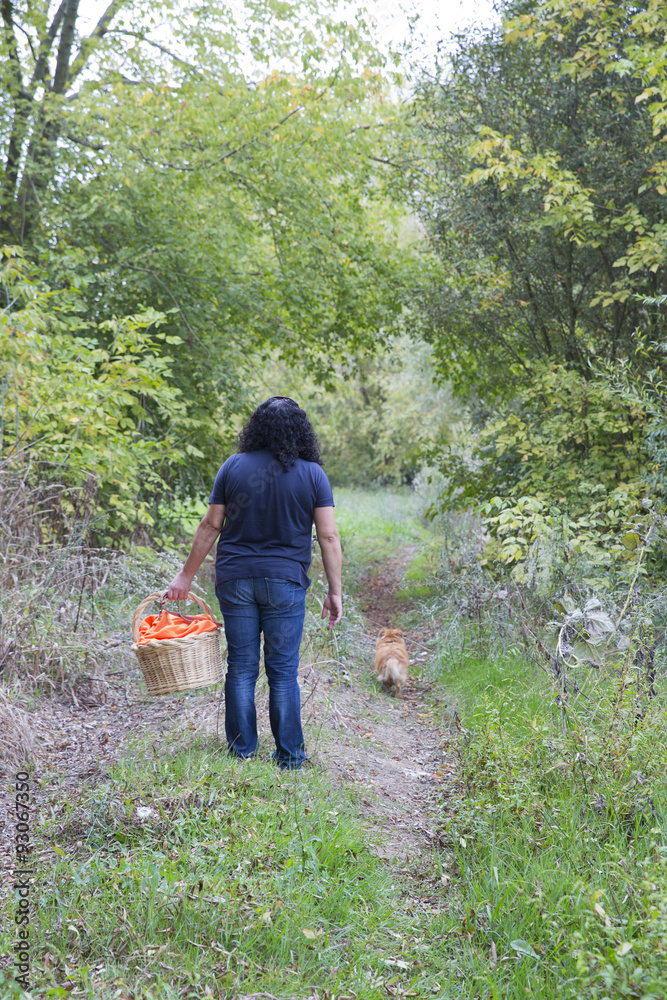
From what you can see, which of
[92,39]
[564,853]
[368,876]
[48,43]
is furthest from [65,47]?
[564,853]

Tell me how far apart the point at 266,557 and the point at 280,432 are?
648 millimetres

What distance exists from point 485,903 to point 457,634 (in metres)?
3.55

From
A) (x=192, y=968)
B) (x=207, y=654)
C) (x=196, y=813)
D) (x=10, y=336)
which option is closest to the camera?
(x=192, y=968)

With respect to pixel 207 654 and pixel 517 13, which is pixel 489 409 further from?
pixel 207 654

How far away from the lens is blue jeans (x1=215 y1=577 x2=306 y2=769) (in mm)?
3891

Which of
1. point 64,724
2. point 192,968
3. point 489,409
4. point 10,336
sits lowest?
point 64,724

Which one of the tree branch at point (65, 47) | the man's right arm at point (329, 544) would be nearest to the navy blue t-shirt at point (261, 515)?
the man's right arm at point (329, 544)

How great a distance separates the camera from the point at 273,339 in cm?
971

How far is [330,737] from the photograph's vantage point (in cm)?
464

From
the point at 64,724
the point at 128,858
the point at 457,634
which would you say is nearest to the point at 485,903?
the point at 128,858

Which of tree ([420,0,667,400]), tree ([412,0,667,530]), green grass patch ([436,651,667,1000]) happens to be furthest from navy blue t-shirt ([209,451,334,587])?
tree ([420,0,667,400])

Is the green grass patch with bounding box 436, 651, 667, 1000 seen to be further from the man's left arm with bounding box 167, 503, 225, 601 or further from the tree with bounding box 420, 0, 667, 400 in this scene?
the tree with bounding box 420, 0, 667, 400

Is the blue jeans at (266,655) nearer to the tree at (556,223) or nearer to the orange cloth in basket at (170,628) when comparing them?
the orange cloth in basket at (170,628)

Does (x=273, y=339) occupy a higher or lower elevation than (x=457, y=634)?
higher
